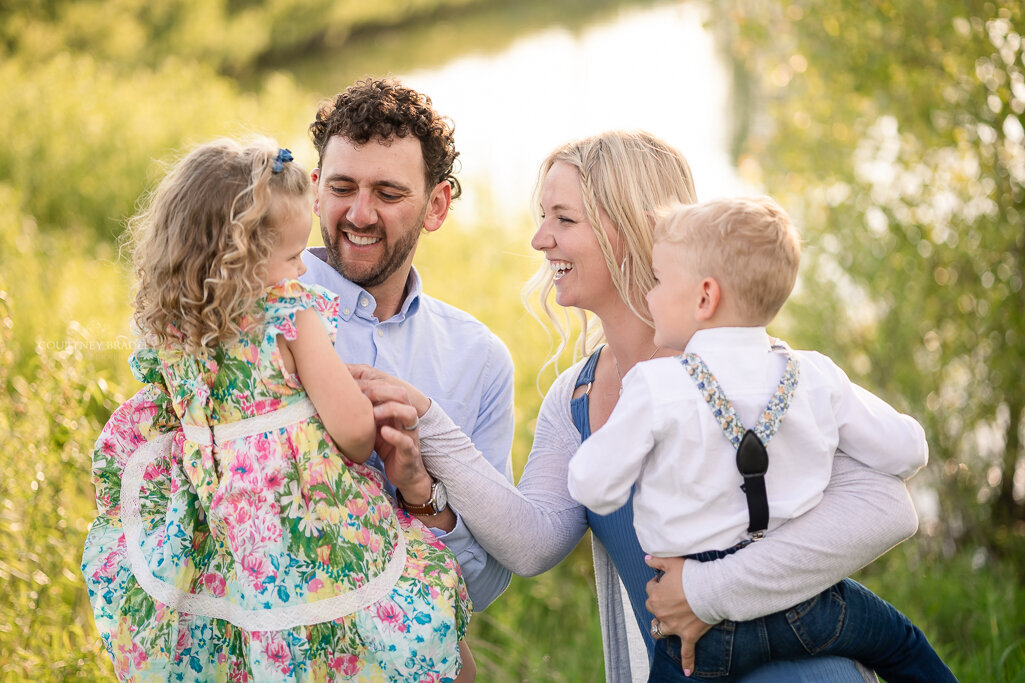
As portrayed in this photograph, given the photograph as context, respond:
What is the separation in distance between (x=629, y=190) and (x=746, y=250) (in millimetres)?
617

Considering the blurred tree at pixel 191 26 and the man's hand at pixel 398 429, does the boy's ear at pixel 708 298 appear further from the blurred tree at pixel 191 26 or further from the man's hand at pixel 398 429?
the blurred tree at pixel 191 26

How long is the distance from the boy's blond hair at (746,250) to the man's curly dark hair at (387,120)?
1.00 metres

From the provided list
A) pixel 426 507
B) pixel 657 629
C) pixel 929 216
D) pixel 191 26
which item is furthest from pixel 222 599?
pixel 191 26

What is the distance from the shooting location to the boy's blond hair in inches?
72.9

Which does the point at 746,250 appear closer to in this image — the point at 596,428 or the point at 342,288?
the point at 596,428

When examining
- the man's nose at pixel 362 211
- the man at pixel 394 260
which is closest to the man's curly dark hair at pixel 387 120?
the man at pixel 394 260

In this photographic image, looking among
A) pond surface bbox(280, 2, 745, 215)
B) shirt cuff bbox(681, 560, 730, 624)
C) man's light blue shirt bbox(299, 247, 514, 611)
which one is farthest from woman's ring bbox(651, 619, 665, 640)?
pond surface bbox(280, 2, 745, 215)

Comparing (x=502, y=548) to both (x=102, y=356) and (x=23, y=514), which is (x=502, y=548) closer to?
(x=23, y=514)

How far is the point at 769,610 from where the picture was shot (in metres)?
1.85

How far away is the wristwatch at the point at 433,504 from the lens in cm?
217

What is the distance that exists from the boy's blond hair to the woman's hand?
1.74 ft

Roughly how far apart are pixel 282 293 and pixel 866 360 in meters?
4.21

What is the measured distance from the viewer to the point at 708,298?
73.9 inches

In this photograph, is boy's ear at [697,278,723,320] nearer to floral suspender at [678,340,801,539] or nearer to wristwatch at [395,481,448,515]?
floral suspender at [678,340,801,539]
